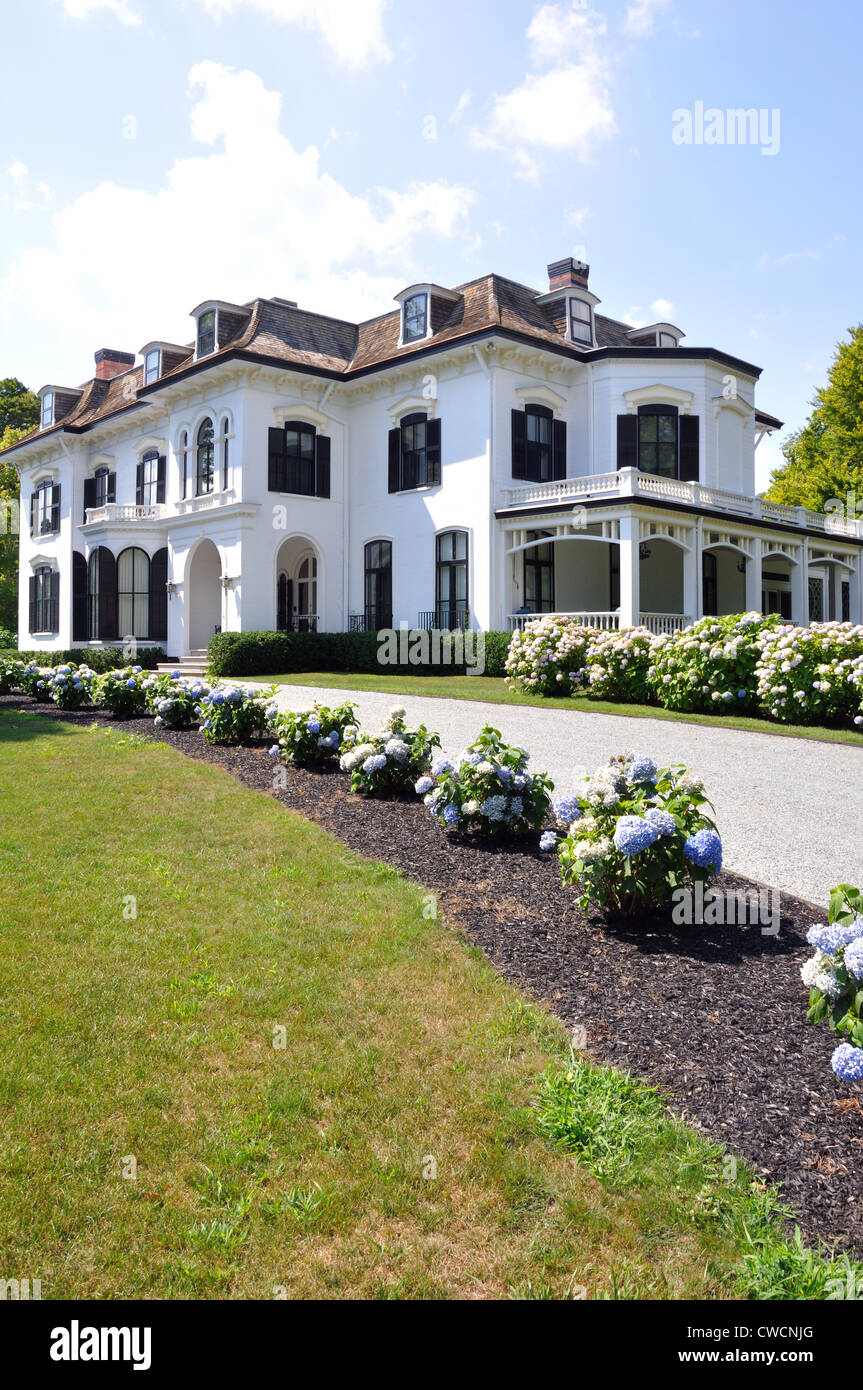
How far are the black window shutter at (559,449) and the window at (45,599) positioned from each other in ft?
59.3

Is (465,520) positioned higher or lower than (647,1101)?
higher

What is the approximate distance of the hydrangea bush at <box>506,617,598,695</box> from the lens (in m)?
15.6

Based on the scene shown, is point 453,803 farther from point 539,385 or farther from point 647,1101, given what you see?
point 539,385

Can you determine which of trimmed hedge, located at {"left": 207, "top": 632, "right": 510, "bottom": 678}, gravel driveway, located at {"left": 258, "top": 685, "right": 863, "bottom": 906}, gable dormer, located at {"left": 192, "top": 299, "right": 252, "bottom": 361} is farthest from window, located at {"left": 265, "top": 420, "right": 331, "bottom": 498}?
gravel driveway, located at {"left": 258, "top": 685, "right": 863, "bottom": 906}

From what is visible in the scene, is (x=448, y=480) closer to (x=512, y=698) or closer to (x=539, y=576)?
(x=539, y=576)

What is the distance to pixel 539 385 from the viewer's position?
73.8ft

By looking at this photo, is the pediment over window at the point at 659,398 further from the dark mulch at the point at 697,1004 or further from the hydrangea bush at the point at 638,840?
the hydrangea bush at the point at 638,840

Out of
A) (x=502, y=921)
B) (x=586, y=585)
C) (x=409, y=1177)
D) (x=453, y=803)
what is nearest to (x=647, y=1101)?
(x=409, y=1177)

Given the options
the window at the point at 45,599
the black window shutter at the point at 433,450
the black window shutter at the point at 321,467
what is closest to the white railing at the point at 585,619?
the black window shutter at the point at 433,450

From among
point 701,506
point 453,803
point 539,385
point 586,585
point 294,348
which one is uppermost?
point 294,348

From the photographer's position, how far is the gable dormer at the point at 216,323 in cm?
2502

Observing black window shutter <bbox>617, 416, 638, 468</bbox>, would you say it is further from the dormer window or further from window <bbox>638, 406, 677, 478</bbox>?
the dormer window

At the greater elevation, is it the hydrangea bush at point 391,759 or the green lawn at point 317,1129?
the hydrangea bush at point 391,759

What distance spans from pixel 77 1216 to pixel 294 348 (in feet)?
81.1
